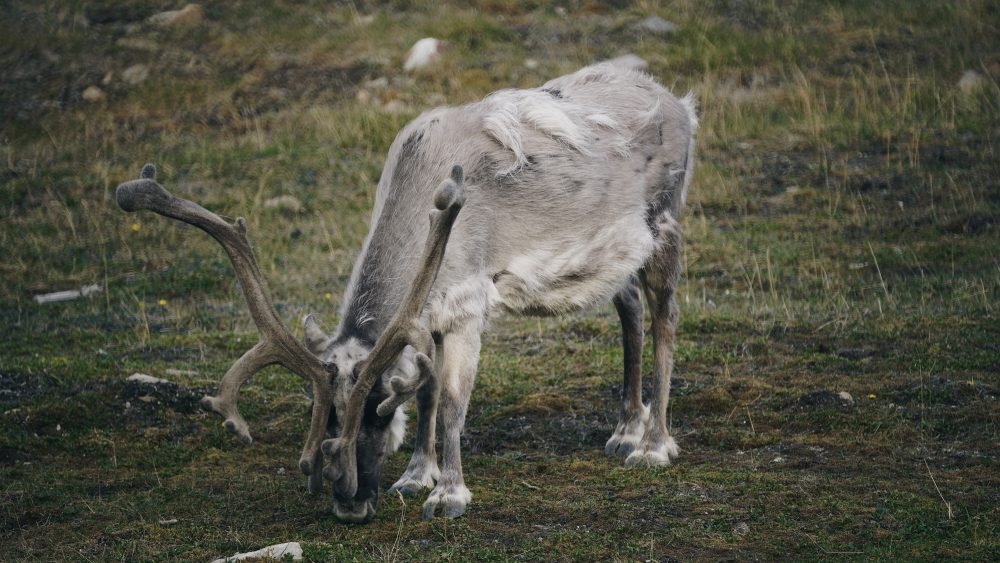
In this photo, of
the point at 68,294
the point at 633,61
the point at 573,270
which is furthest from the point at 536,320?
the point at 633,61

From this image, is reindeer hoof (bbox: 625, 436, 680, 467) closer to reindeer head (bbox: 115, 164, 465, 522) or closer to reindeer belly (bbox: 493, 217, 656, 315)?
reindeer belly (bbox: 493, 217, 656, 315)

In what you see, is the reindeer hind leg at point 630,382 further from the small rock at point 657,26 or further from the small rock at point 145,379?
the small rock at point 657,26

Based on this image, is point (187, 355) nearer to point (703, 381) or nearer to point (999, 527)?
point (703, 381)

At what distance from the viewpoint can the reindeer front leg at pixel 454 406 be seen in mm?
6559

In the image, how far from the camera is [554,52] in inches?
752

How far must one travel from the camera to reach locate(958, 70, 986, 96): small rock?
16.7 metres

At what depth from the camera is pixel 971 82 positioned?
16969mm

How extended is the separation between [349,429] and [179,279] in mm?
7425

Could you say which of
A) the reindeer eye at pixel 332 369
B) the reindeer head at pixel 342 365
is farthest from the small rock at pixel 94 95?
the reindeer eye at pixel 332 369

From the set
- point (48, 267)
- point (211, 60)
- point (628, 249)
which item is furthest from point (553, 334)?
point (211, 60)

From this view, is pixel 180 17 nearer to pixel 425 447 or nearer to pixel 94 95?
pixel 94 95

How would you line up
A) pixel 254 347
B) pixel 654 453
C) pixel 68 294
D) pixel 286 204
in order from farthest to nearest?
pixel 286 204, pixel 68 294, pixel 654 453, pixel 254 347

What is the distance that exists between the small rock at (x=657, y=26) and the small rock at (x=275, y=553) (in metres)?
15.4

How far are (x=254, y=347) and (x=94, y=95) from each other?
14888 millimetres
